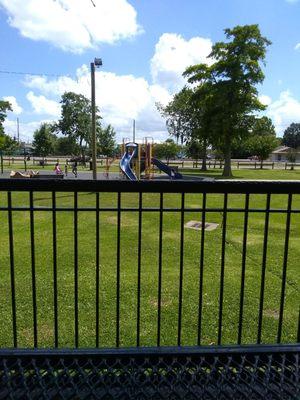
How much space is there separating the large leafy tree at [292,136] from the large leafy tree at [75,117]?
277 ft

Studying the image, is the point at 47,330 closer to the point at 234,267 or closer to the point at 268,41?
the point at 234,267

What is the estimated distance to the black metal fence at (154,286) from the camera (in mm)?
1811

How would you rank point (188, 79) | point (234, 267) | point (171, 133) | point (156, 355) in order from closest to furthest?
point (156, 355) < point (234, 267) < point (188, 79) < point (171, 133)

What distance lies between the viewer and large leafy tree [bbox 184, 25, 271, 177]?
1213 inches

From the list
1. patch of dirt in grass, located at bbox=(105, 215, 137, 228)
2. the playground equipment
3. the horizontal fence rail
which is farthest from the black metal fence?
the playground equipment

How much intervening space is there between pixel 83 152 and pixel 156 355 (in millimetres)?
60759

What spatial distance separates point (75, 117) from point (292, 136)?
89620 mm

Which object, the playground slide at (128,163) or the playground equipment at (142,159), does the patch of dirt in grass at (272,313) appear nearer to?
the playground slide at (128,163)

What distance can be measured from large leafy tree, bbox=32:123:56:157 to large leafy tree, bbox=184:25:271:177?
37217mm

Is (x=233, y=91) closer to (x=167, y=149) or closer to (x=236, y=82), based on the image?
(x=236, y=82)

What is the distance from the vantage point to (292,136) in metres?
126

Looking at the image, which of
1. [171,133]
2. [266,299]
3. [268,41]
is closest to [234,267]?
[266,299]

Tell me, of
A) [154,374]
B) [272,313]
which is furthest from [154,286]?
[154,374]

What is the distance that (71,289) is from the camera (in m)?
4.70
